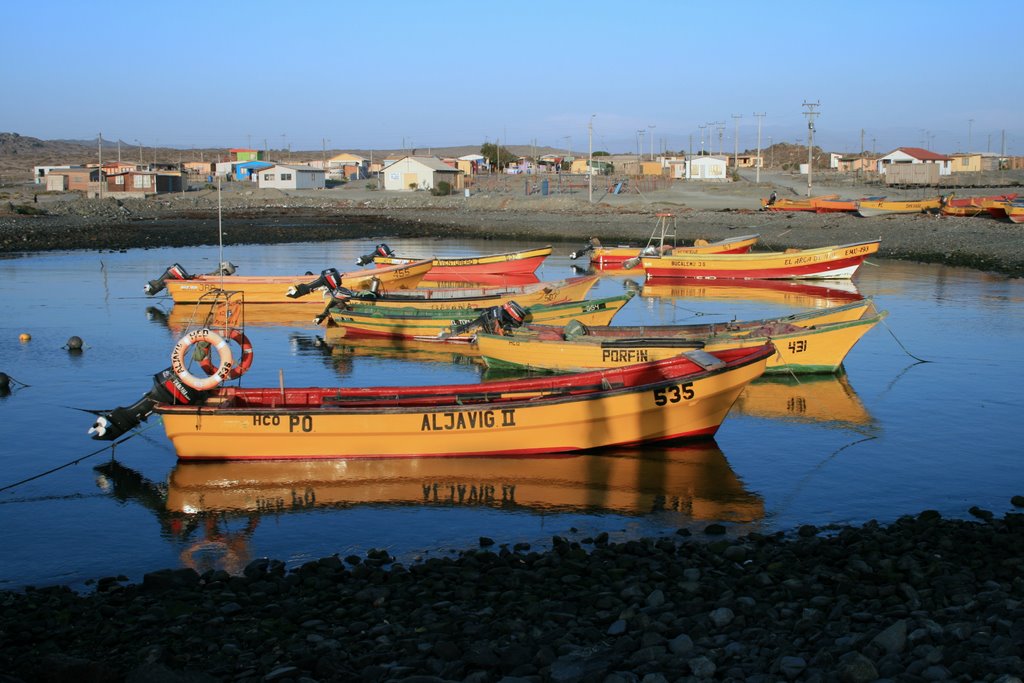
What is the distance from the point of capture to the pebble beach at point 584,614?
23.3 feet

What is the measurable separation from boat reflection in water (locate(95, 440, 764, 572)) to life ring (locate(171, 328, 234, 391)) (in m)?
1.28

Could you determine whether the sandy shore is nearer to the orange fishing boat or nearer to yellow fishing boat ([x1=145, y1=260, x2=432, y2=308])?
the orange fishing boat

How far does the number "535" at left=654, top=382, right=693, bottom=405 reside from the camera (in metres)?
15.1

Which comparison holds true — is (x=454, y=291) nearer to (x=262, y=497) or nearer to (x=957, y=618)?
(x=262, y=497)

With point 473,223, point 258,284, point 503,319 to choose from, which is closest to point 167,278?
point 258,284

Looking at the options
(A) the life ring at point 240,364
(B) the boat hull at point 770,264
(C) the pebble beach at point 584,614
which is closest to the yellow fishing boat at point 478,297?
(A) the life ring at point 240,364

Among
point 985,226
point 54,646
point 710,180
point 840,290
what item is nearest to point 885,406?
point 54,646

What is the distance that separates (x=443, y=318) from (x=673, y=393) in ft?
37.0

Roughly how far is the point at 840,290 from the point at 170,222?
47.9 m

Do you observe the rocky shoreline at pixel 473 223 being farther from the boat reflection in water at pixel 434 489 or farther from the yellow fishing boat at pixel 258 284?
the boat reflection in water at pixel 434 489

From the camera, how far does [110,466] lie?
50.7 feet

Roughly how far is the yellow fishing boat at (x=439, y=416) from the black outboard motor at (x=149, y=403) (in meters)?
0.01

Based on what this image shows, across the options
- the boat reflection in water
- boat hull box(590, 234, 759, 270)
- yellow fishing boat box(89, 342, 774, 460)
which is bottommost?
the boat reflection in water

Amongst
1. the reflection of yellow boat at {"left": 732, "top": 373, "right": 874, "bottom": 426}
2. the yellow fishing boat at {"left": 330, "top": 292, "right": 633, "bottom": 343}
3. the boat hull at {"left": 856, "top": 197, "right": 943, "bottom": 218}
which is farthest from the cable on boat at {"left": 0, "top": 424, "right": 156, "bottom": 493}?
the boat hull at {"left": 856, "top": 197, "right": 943, "bottom": 218}
